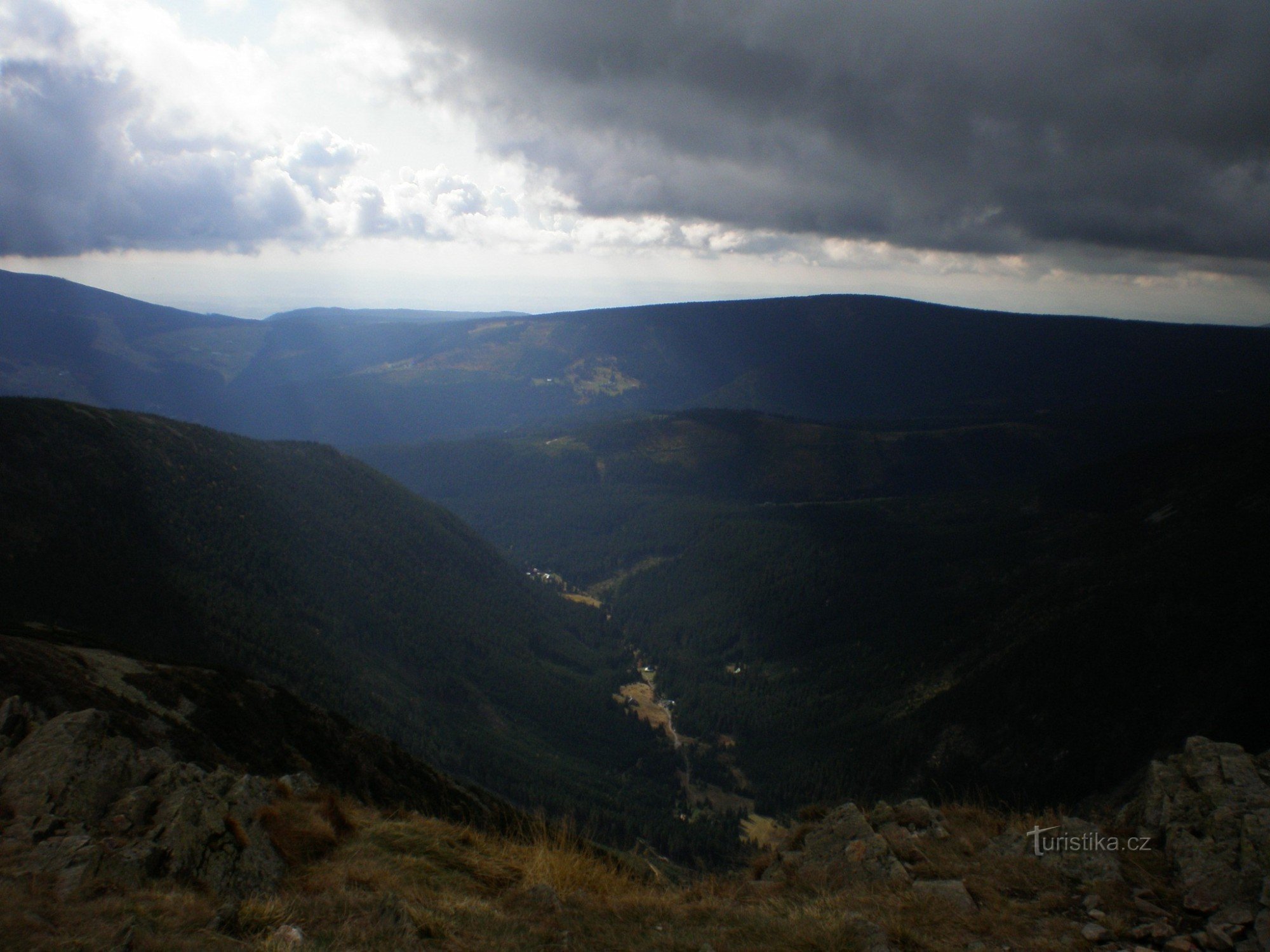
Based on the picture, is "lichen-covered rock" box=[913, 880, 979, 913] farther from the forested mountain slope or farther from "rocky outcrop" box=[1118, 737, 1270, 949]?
the forested mountain slope

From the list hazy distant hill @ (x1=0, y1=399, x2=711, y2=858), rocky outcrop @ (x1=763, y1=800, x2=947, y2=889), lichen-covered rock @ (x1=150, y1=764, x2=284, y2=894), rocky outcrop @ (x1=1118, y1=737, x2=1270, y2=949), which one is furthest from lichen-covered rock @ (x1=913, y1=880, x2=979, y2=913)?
hazy distant hill @ (x1=0, y1=399, x2=711, y2=858)

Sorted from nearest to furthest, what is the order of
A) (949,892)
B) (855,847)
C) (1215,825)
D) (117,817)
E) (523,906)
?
(523,906) → (949,892) → (1215,825) → (117,817) → (855,847)

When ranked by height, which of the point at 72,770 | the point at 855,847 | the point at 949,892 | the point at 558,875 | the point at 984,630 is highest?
the point at 72,770

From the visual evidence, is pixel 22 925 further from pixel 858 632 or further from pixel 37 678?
pixel 858 632

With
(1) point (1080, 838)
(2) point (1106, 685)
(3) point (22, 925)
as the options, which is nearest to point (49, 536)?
(3) point (22, 925)

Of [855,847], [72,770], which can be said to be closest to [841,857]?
[855,847]

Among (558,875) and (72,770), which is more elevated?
(72,770)

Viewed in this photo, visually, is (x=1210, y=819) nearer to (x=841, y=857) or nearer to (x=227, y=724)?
(x=841, y=857)
